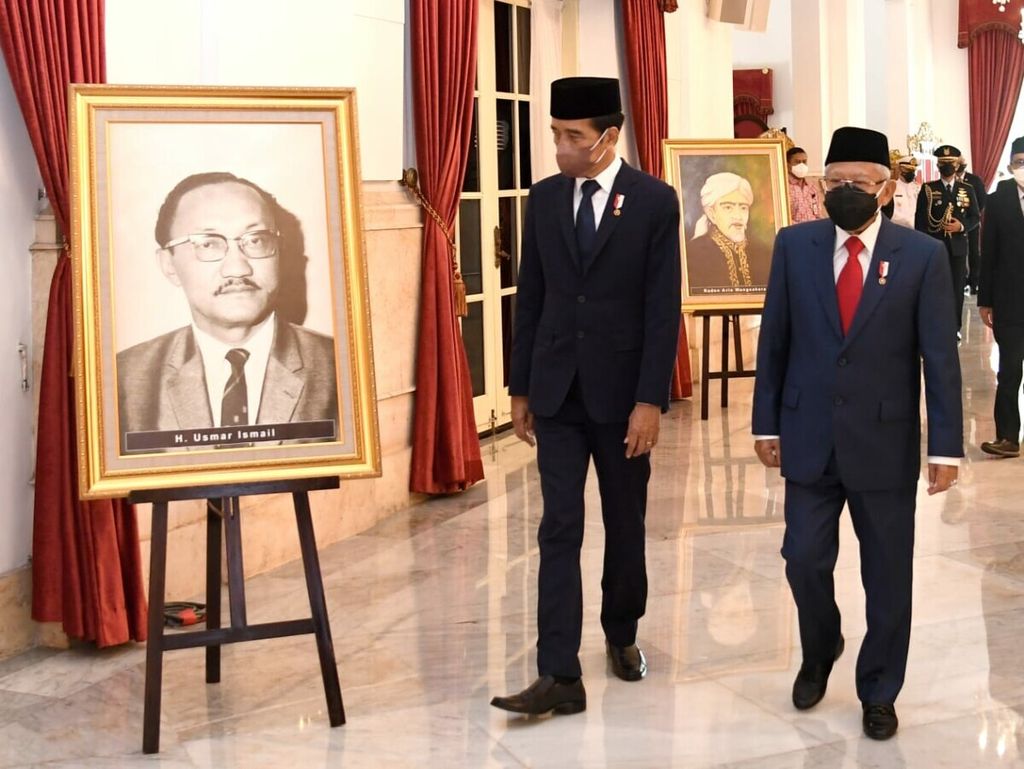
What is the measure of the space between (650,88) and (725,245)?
1.34m

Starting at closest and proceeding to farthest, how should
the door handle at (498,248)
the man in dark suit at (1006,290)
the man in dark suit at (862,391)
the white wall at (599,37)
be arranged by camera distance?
1. the man in dark suit at (862,391)
2. the man in dark suit at (1006,290)
3. the door handle at (498,248)
4. the white wall at (599,37)

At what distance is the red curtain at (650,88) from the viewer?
30.6 feet

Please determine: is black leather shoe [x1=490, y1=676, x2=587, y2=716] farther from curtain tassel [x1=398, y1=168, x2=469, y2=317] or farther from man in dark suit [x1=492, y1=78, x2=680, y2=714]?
curtain tassel [x1=398, y1=168, x2=469, y2=317]

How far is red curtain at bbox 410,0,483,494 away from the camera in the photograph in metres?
6.62

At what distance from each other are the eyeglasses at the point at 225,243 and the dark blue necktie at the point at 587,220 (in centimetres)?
81

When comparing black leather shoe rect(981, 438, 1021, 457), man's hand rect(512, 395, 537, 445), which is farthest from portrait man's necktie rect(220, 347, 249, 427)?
black leather shoe rect(981, 438, 1021, 457)

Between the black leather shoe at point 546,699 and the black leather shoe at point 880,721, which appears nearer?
the black leather shoe at point 880,721

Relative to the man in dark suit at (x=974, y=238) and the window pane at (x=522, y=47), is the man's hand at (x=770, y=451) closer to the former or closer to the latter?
the window pane at (x=522, y=47)

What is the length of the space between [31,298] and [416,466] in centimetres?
242

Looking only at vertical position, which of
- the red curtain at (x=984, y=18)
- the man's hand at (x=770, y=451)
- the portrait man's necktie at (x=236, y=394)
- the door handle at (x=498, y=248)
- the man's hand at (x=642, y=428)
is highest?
the red curtain at (x=984, y=18)

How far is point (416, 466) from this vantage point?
21.8 feet

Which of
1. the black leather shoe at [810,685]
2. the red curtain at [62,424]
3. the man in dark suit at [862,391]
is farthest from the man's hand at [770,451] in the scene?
the red curtain at [62,424]

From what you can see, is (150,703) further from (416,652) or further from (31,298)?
(31,298)

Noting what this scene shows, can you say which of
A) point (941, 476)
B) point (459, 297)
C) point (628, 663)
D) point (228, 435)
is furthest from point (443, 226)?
point (941, 476)
